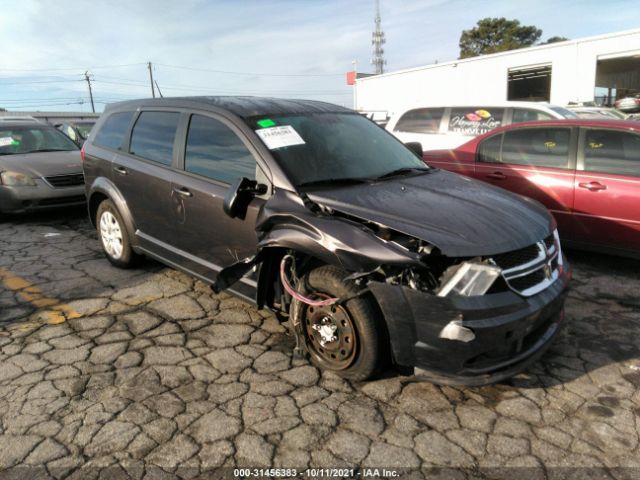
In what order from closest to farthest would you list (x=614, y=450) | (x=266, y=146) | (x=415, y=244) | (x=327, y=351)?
(x=614, y=450)
(x=415, y=244)
(x=327, y=351)
(x=266, y=146)

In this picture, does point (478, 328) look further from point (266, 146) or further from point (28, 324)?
point (28, 324)

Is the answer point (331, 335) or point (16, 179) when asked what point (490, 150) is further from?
point (16, 179)

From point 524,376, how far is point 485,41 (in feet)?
191

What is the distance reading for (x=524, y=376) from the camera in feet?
10.3

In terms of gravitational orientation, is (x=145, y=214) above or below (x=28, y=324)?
above

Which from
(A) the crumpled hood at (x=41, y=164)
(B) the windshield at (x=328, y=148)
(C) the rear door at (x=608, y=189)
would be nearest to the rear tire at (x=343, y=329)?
(B) the windshield at (x=328, y=148)

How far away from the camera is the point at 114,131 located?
195 inches

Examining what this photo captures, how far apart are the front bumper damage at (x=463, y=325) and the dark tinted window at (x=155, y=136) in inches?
92.7

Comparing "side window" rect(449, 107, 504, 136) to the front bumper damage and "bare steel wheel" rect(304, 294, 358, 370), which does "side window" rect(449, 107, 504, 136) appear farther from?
"bare steel wheel" rect(304, 294, 358, 370)

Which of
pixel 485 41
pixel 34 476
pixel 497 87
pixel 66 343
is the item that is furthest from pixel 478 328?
pixel 485 41

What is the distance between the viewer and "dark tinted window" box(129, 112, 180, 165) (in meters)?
4.14

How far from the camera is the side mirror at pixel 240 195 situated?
10.5 feet

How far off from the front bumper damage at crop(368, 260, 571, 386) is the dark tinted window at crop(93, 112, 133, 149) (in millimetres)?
3291

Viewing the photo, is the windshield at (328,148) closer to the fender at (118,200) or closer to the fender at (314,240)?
the fender at (314,240)
